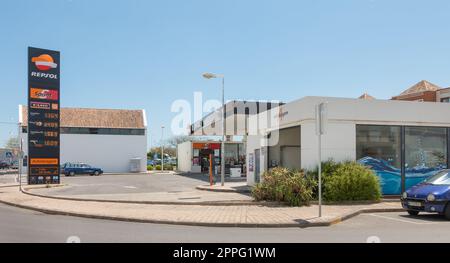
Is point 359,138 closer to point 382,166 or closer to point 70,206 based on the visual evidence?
point 382,166

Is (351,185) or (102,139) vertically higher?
(102,139)

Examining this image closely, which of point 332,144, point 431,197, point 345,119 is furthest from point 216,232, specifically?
point 345,119

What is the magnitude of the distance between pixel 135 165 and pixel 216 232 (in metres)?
44.3

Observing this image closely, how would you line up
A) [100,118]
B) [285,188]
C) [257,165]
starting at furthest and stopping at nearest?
1. [100,118]
2. [257,165]
3. [285,188]

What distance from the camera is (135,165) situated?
175ft

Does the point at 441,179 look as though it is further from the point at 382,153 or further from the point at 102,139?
the point at 102,139

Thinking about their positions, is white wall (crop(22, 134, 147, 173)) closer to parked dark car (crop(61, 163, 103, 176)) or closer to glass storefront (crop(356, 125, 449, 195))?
parked dark car (crop(61, 163, 103, 176))

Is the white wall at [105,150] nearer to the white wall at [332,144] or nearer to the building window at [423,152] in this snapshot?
the white wall at [332,144]

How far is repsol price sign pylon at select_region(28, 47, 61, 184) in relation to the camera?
1141 inches

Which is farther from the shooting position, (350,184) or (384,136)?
(384,136)

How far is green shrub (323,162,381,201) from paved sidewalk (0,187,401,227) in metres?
0.60

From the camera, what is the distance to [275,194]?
1540 cm
